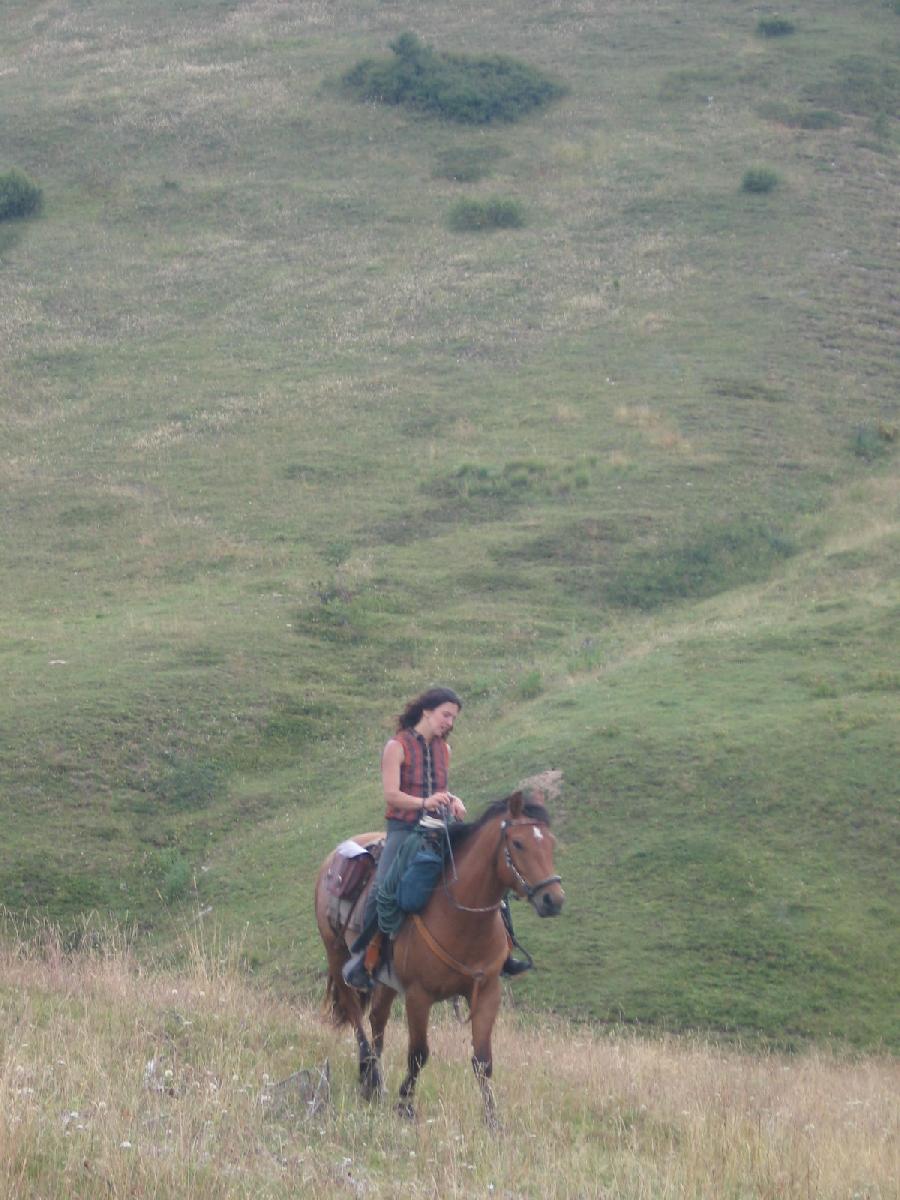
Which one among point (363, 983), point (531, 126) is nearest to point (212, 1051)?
point (363, 983)

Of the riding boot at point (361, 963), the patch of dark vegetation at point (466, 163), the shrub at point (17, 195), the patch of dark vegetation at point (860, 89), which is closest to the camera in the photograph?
the riding boot at point (361, 963)

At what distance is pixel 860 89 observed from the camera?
179ft

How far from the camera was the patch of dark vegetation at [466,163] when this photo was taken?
164ft

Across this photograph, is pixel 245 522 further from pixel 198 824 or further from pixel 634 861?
pixel 634 861

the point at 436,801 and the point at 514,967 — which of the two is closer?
the point at 436,801

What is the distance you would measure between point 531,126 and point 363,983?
50004 millimetres

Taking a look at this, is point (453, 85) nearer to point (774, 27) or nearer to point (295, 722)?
point (774, 27)

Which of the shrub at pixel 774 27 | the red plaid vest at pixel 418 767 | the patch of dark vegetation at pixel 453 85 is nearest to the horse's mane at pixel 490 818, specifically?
the red plaid vest at pixel 418 767

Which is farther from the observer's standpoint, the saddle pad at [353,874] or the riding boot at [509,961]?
the saddle pad at [353,874]

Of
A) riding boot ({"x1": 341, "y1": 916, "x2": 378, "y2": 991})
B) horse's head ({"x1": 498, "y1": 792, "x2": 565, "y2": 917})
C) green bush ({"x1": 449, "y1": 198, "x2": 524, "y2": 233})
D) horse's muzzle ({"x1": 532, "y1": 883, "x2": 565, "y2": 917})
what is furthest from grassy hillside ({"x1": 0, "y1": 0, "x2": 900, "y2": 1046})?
horse's muzzle ({"x1": 532, "y1": 883, "x2": 565, "y2": 917})

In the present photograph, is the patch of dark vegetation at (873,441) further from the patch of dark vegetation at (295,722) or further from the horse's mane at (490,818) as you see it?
the horse's mane at (490,818)

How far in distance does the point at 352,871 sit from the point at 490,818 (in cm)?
154

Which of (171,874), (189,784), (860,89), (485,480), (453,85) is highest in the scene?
(453,85)

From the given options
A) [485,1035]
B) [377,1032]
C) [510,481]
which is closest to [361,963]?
[377,1032]
